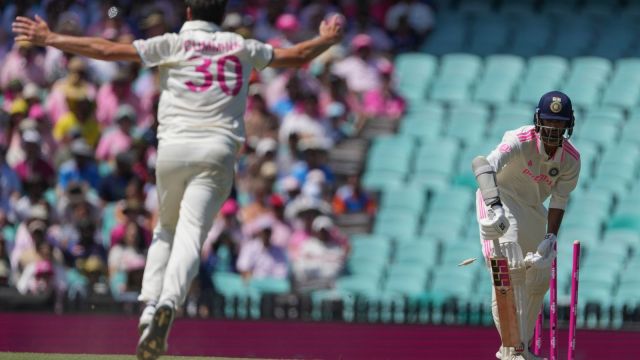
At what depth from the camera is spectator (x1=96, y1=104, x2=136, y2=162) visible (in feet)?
46.9

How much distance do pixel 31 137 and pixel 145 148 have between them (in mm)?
1061

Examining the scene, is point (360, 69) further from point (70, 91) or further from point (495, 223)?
point (495, 223)

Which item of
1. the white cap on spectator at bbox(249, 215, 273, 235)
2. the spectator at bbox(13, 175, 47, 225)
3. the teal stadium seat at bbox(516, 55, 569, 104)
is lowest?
the white cap on spectator at bbox(249, 215, 273, 235)

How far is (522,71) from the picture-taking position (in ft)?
51.7

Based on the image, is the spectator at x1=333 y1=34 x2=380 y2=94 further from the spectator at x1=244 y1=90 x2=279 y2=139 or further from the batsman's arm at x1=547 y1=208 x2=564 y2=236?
the batsman's arm at x1=547 y1=208 x2=564 y2=236

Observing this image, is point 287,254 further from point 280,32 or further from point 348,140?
point 280,32

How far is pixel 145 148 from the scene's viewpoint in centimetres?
1405

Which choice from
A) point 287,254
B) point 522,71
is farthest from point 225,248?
point 522,71

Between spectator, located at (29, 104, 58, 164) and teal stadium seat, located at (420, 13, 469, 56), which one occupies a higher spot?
teal stadium seat, located at (420, 13, 469, 56)

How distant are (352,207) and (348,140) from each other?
3.66 feet

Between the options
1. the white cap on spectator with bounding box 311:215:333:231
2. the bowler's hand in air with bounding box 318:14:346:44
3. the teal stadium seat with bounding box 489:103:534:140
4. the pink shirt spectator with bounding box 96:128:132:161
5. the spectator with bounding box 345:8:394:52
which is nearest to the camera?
the bowler's hand in air with bounding box 318:14:346:44

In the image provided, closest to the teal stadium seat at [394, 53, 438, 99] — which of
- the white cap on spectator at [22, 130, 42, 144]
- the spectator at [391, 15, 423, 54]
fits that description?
the spectator at [391, 15, 423, 54]

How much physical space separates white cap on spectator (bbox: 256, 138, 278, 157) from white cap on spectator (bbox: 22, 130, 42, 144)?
202 centimetres

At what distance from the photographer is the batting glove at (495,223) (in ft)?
26.0
